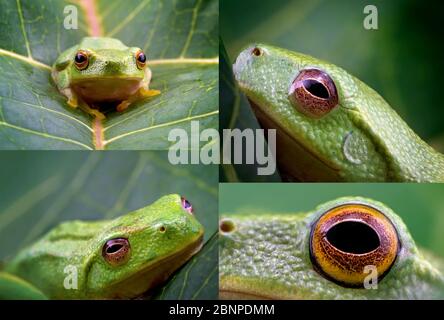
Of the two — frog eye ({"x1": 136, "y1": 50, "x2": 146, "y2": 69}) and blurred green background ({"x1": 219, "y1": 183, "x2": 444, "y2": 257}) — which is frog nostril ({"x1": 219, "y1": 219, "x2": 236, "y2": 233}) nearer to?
blurred green background ({"x1": 219, "y1": 183, "x2": 444, "y2": 257})

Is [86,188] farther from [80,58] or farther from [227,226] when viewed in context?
[227,226]

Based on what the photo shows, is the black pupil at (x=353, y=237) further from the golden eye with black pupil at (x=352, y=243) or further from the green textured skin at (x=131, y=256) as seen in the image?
the green textured skin at (x=131, y=256)

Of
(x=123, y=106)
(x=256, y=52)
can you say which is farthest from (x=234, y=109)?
(x=123, y=106)

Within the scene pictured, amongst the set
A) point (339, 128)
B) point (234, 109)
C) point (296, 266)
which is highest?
point (234, 109)

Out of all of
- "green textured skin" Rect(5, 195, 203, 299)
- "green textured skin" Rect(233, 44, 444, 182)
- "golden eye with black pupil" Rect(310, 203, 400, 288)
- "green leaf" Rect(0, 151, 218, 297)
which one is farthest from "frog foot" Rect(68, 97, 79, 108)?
"golden eye with black pupil" Rect(310, 203, 400, 288)

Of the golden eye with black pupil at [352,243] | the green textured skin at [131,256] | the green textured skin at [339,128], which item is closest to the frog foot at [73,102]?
the green textured skin at [131,256]

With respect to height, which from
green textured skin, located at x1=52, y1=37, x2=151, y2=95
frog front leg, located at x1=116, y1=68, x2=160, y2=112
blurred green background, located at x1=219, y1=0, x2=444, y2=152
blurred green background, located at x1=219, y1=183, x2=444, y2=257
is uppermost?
blurred green background, located at x1=219, y1=0, x2=444, y2=152

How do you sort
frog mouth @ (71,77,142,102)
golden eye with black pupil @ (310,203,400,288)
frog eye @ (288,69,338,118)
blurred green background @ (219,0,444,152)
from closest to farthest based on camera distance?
golden eye with black pupil @ (310,203,400,288)
frog eye @ (288,69,338,118)
frog mouth @ (71,77,142,102)
blurred green background @ (219,0,444,152)
